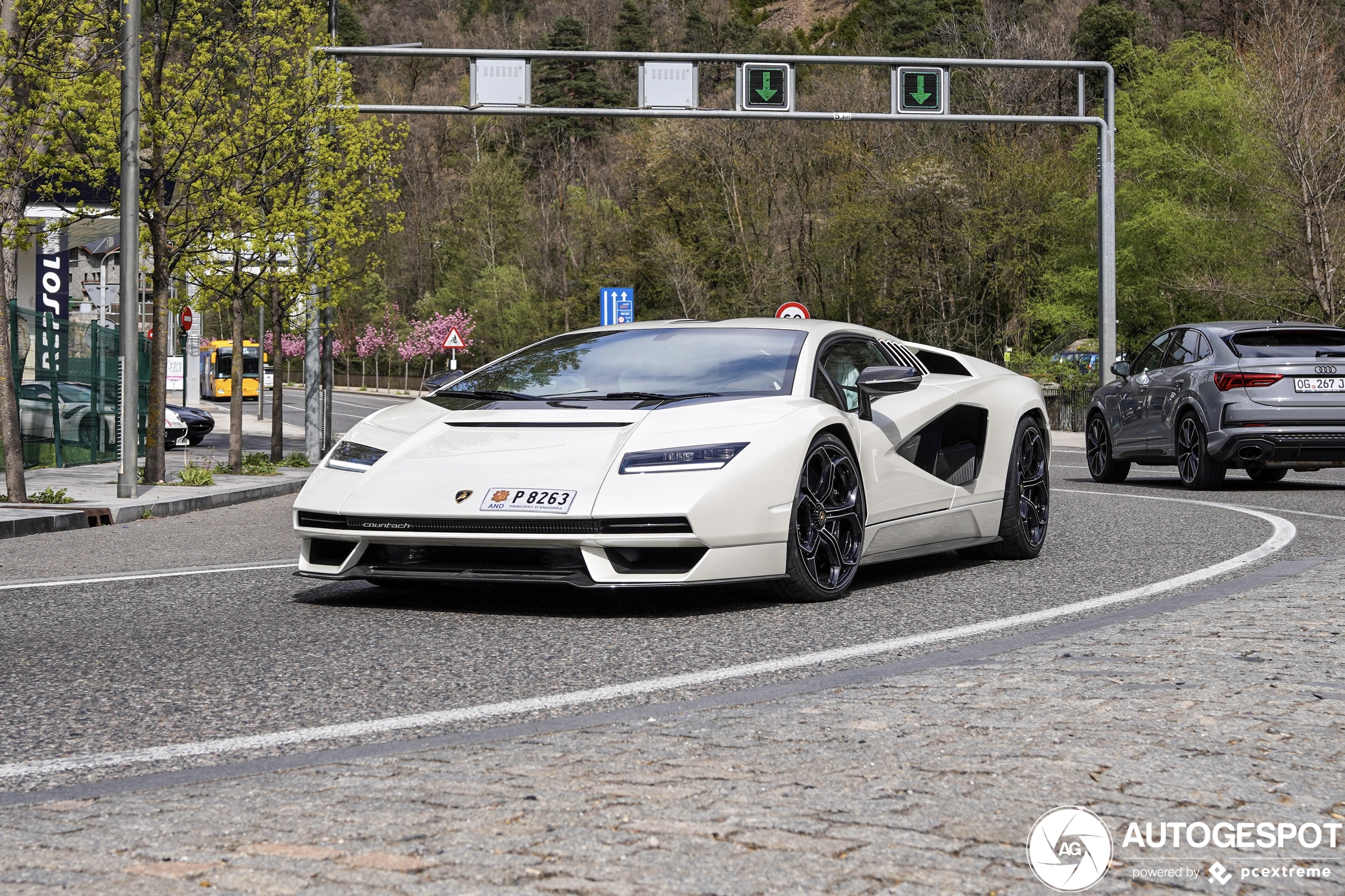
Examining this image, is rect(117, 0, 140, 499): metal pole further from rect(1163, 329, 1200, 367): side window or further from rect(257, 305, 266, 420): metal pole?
rect(257, 305, 266, 420): metal pole

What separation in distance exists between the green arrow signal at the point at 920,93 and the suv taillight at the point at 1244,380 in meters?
11.7

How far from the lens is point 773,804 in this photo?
3459 mm

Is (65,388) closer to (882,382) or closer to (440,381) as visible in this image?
(440,381)

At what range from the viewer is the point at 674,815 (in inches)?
133

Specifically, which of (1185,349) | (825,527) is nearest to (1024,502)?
(825,527)

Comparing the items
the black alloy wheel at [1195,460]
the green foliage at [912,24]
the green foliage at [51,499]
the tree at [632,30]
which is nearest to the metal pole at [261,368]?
the green foliage at [51,499]

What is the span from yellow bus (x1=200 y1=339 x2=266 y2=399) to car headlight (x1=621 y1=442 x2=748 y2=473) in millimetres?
65894

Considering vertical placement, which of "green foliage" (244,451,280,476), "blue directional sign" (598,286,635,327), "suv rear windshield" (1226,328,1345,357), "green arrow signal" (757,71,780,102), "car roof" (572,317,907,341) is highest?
"green arrow signal" (757,71,780,102)

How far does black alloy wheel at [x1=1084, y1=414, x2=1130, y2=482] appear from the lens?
16641mm

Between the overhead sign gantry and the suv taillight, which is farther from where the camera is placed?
the overhead sign gantry

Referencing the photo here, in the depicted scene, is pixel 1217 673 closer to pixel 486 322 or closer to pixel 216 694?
pixel 216 694

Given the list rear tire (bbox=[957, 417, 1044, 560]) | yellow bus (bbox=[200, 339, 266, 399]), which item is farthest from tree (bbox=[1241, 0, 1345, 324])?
yellow bus (bbox=[200, 339, 266, 399])

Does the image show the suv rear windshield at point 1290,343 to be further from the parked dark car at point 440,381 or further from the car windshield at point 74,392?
the car windshield at point 74,392

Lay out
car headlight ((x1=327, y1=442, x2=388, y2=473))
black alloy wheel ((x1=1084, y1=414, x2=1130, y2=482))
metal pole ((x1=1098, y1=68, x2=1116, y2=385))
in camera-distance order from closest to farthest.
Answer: car headlight ((x1=327, y1=442, x2=388, y2=473)), black alloy wheel ((x1=1084, y1=414, x2=1130, y2=482)), metal pole ((x1=1098, y1=68, x2=1116, y2=385))
